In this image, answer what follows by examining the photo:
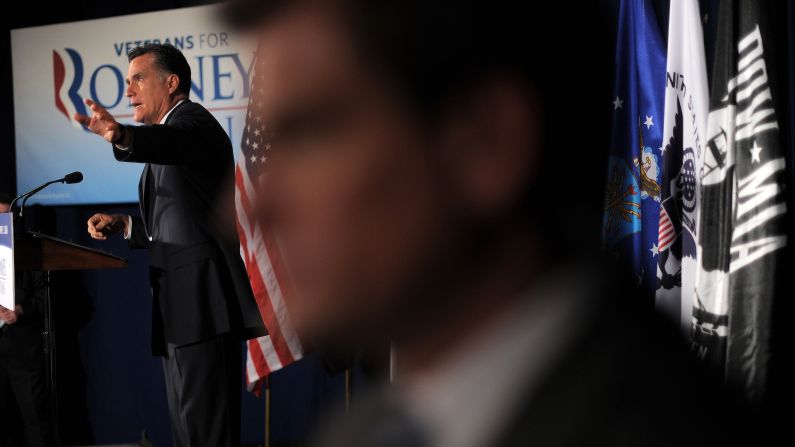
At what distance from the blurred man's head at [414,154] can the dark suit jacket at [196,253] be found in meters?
1.65

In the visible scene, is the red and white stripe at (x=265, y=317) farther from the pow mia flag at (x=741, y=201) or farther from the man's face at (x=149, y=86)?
the pow mia flag at (x=741, y=201)

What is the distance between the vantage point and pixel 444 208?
396 mm

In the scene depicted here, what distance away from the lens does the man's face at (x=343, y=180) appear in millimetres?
397

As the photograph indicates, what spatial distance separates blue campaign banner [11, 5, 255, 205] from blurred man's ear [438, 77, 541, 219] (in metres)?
3.49

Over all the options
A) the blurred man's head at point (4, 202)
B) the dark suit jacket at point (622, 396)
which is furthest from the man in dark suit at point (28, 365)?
the dark suit jacket at point (622, 396)

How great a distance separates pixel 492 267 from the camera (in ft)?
1.30

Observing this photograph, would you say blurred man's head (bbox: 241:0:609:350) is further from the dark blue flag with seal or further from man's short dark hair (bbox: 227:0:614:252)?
the dark blue flag with seal

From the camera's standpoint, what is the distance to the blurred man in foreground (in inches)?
13.8

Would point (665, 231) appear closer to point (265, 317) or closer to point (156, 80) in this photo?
point (265, 317)

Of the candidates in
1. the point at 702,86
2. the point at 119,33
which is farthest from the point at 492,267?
the point at 119,33

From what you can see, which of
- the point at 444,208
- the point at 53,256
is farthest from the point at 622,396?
the point at 53,256

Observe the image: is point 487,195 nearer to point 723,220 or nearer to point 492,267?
point 492,267

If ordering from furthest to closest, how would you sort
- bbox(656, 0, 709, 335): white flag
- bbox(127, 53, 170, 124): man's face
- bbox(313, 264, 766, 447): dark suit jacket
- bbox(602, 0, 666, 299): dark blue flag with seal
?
bbox(602, 0, 666, 299): dark blue flag with seal, bbox(656, 0, 709, 335): white flag, bbox(127, 53, 170, 124): man's face, bbox(313, 264, 766, 447): dark suit jacket

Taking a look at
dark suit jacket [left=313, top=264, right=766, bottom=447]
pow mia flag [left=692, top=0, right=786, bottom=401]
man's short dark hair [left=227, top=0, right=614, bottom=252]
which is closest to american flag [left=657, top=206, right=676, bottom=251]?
pow mia flag [left=692, top=0, right=786, bottom=401]
